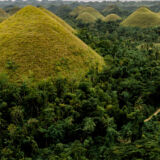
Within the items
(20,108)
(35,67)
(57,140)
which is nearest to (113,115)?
(57,140)

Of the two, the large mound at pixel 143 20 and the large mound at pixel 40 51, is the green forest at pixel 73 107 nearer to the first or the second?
the large mound at pixel 40 51

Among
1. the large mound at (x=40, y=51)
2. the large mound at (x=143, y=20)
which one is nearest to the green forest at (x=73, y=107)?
the large mound at (x=40, y=51)

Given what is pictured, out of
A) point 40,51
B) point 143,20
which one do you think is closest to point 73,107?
point 40,51

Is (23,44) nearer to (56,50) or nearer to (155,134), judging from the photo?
(56,50)

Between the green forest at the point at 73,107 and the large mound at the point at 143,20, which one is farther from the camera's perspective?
the large mound at the point at 143,20

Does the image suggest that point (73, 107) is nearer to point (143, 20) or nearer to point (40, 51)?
point (40, 51)

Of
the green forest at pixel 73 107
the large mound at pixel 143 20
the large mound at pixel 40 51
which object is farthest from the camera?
the large mound at pixel 143 20
